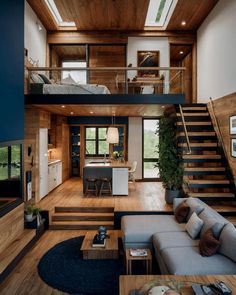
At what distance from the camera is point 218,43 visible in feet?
25.2

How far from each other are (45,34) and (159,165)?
21.8 feet

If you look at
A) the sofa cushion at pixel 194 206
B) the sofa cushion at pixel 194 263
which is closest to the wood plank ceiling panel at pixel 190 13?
the sofa cushion at pixel 194 206

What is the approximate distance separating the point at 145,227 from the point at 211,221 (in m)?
1.21

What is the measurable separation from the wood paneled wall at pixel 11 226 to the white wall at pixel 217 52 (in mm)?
5829

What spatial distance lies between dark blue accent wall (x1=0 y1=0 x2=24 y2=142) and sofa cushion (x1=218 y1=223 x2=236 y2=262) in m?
3.77

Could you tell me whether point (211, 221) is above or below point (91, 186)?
above

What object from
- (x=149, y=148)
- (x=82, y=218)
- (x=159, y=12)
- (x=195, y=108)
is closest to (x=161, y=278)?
(x=82, y=218)

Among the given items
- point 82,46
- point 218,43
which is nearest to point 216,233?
point 218,43

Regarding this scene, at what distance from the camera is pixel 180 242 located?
12.6ft

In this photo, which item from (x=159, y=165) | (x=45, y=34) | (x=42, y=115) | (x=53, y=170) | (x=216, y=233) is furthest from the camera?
(x=45, y=34)

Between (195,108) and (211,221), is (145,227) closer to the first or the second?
(211,221)

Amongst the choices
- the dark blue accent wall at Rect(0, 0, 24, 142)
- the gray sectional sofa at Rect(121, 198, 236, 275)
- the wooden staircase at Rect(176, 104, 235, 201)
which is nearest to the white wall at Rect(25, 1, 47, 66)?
the dark blue accent wall at Rect(0, 0, 24, 142)

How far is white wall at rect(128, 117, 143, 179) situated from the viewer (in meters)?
10.5

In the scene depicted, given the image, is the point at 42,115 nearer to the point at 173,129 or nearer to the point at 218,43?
the point at 173,129
